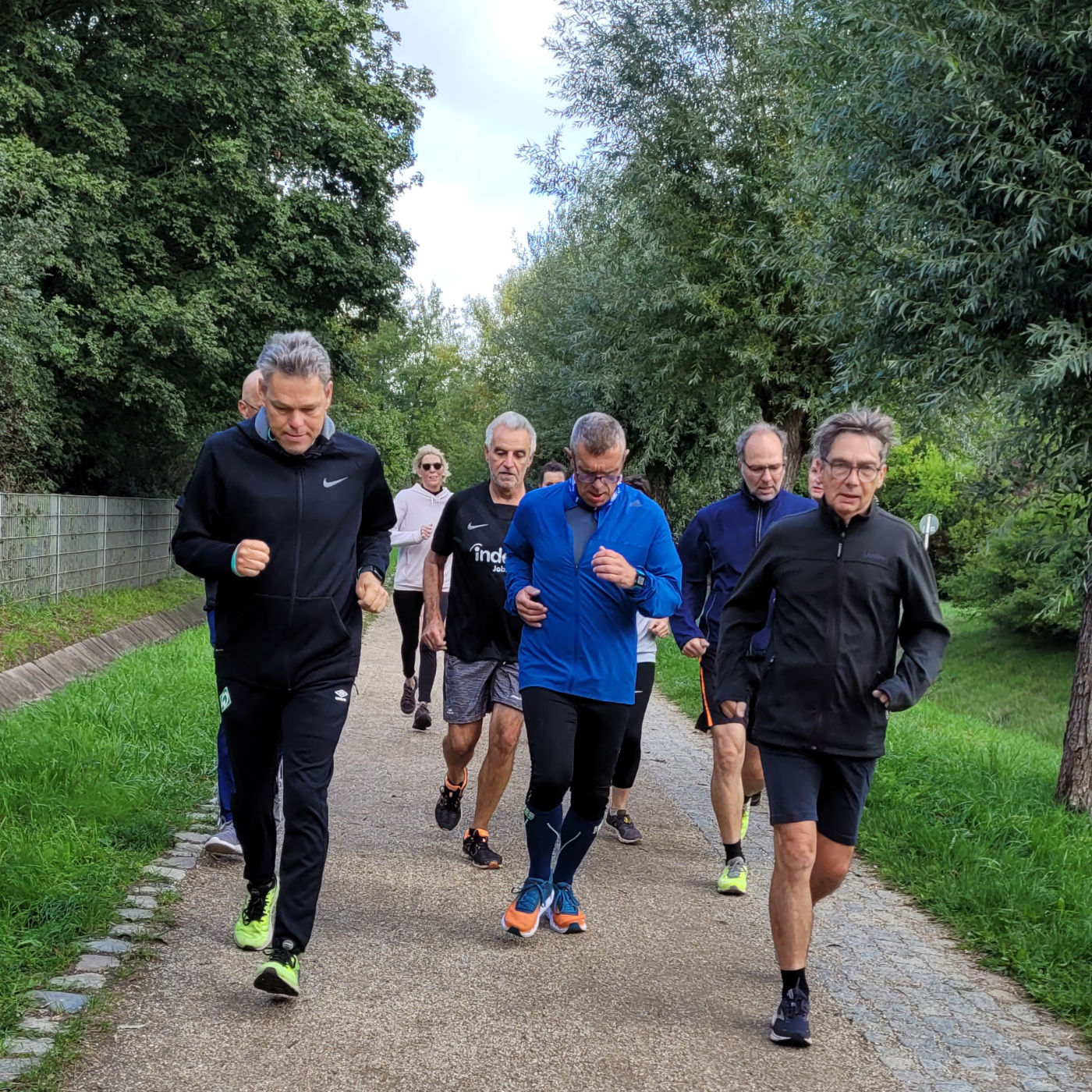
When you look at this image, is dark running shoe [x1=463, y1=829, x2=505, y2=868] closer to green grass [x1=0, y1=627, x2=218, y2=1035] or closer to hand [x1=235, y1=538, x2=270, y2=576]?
green grass [x1=0, y1=627, x2=218, y2=1035]

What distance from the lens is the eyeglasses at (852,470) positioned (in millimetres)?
4625

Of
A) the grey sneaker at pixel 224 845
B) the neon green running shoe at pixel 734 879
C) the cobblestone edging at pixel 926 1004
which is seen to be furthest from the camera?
the grey sneaker at pixel 224 845

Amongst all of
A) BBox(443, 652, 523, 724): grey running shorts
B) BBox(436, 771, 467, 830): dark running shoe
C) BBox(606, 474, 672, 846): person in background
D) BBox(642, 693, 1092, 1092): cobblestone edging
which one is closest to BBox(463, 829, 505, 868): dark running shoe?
BBox(436, 771, 467, 830): dark running shoe

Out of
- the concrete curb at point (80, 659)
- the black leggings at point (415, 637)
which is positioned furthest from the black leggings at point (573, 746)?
the concrete curb at point (80, 659)

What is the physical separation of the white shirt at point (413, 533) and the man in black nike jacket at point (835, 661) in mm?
6637

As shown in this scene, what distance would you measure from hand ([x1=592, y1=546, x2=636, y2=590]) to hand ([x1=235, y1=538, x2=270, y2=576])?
4.41 feet

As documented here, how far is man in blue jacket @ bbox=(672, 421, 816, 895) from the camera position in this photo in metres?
6.51

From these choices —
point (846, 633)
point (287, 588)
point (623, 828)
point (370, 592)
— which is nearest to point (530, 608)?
point (370, 592)

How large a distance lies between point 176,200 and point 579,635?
17749 millimetres

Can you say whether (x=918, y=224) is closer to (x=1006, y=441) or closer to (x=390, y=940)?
(x=1006, y=441)

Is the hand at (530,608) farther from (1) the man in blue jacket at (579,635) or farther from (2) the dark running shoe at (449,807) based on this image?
(2) the dark running shoe at (449,807)

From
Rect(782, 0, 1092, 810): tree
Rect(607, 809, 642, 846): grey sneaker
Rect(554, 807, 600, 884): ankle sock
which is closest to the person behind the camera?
Rect(554, 807, 600, 884): ankle sock

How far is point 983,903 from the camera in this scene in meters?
6.20

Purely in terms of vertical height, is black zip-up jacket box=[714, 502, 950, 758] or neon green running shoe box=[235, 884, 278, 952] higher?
black zip-up jacket box=[714, 502, 950, 758]
